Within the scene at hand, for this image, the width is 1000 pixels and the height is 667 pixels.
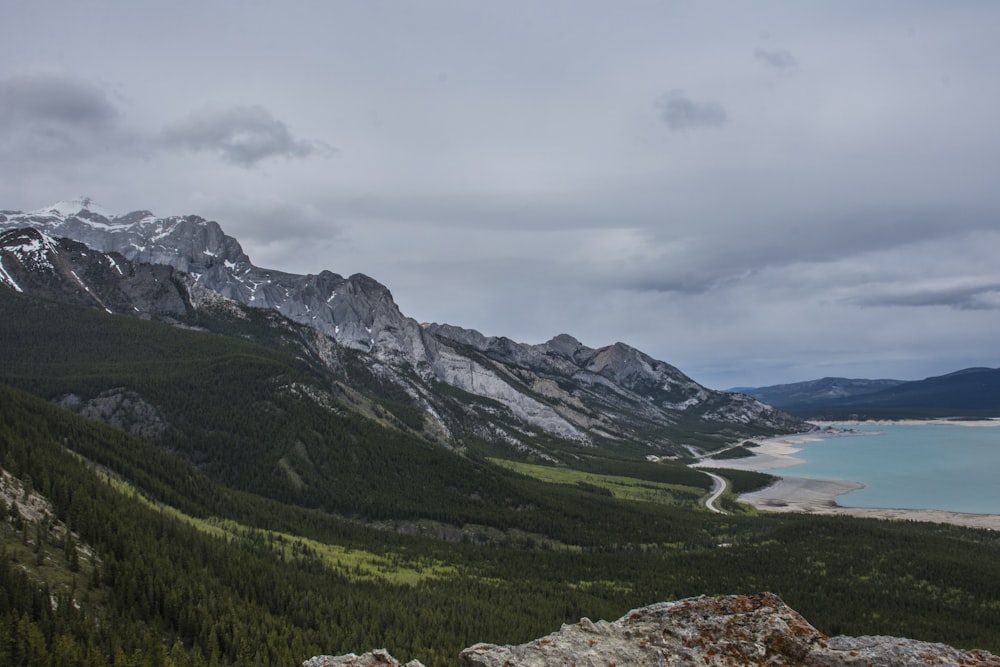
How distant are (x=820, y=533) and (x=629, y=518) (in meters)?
44.1

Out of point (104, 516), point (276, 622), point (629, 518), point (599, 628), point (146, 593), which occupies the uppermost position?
point (599, 628)

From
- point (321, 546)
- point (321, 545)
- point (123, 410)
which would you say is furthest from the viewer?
point (123, 410)

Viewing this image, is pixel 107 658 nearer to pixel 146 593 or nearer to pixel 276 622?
pixel 146 593

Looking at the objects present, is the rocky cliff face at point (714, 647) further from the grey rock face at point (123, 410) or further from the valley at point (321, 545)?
Result: the grey rock face at point (123, 410)

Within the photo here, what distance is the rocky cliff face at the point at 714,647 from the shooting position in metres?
13.1

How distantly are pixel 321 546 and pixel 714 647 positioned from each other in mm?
97691

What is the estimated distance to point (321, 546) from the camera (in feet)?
330

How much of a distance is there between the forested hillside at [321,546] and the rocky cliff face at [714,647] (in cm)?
2918

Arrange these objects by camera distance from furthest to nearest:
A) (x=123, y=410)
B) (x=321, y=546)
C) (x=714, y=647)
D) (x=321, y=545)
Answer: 1. (x=123, y=410)
2. (x=321, y=545)
3. (x=321, y=546)
4. (x=714, y=647)

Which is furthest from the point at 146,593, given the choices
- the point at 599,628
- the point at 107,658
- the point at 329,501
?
the point at 329,501

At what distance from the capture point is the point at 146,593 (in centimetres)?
4772

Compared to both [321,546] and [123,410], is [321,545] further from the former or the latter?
[123,410]

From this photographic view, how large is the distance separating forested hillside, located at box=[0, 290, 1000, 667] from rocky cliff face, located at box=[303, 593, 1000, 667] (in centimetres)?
2918

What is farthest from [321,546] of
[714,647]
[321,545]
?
[714,647]
